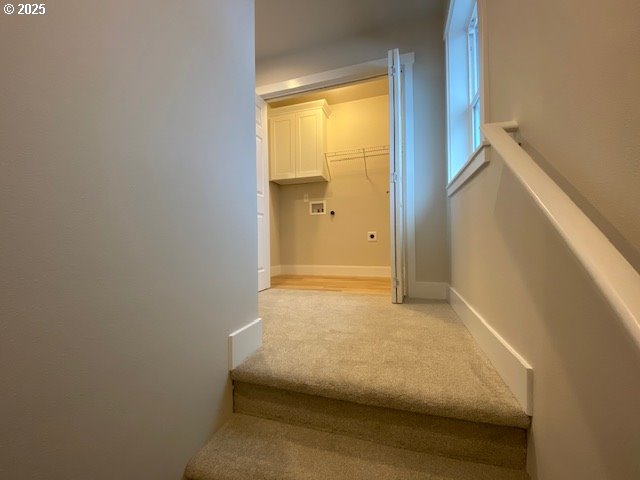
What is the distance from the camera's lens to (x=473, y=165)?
135 centimetres

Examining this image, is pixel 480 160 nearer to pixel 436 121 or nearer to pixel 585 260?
pixel 585 260

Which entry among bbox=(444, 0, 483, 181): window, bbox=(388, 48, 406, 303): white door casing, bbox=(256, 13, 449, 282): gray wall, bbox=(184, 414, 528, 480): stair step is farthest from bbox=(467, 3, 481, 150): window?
bbox=(184, 414, 528, 480): stair step

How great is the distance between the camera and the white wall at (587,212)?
466 mm

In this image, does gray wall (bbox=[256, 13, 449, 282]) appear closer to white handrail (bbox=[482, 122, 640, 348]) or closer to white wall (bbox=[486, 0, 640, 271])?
white wall (bbox=[486, 0, 640, 271])

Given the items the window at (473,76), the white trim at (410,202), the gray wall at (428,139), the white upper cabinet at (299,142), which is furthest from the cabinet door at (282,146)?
the window at (473,76)

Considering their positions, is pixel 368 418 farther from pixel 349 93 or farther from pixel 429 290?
pixel 349 93

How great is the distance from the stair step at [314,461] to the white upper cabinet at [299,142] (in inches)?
129

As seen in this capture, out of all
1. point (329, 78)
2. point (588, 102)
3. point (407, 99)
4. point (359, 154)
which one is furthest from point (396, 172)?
point (359, 154)

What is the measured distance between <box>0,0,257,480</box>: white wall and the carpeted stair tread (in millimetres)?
278

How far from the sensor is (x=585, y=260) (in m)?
0.42

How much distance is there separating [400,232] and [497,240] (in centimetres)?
110

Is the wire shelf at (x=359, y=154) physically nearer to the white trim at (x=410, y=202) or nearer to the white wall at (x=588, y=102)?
the white trim at (x=410, y=202)

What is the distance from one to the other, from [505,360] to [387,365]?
42 cm

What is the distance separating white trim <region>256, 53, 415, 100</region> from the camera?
253cm
